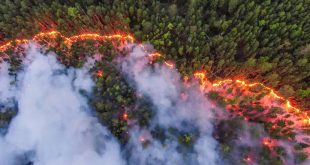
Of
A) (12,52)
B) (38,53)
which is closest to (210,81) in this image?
(38,53)

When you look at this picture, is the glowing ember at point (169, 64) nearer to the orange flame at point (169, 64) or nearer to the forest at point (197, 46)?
the orange flame at point (169, 64)

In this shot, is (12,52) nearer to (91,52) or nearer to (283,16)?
(91,52)

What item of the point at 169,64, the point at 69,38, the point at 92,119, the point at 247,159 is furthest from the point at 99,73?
the point at 247,159

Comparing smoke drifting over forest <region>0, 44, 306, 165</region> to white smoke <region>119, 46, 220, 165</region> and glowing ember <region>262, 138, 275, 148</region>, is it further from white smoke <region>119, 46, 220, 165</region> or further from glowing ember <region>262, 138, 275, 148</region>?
glowing ember <region>262, 138, 275, 148</region>

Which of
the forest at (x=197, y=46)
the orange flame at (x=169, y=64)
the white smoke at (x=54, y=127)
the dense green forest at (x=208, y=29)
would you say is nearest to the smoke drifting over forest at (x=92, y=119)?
the white smoke at (x=54, y=127)

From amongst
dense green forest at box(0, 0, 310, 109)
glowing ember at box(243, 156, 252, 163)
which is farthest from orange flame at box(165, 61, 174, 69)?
glowing ember at box(243, 156, 252, 163)

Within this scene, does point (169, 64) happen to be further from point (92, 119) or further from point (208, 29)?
point (92, 119)
